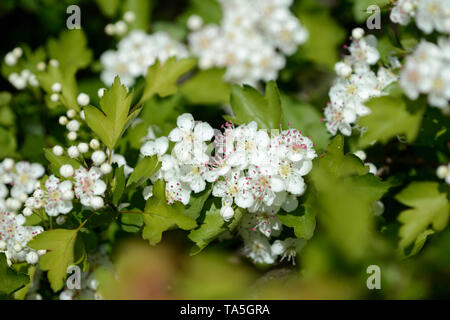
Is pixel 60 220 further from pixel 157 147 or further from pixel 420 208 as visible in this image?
pixel 420 208

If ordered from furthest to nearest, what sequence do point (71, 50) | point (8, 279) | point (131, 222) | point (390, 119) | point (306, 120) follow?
point (306, 120), point (71, 50), point (131, 222), point (8, 279), point (390, 119)

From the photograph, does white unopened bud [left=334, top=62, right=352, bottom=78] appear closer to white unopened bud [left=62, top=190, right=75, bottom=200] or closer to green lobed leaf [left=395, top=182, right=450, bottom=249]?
green lobed leaf [left=395, top=182, right=450, bottom=249]

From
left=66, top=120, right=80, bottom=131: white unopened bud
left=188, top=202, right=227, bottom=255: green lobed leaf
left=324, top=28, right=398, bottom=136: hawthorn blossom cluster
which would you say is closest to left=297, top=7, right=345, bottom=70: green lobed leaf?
left=324, top=28, right=398, bottom=136: hawthorn blossom cluster

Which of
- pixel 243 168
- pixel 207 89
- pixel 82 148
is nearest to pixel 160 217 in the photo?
pixel 243 168

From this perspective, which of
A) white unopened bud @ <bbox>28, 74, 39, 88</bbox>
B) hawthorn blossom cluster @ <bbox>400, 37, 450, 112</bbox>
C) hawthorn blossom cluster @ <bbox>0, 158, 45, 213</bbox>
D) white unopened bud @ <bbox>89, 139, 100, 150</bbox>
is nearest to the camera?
hawthorn blossom cluster @ <bbox>400, 37, 450, 112</bbox>

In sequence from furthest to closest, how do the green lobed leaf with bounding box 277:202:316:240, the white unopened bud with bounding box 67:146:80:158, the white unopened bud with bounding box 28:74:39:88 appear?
the white unopened bud with bounding box 28:74:39:88
the white unopened bud with bounding box 67:146:80:158
the green lobed leaf with bounding box 277:202:316:240

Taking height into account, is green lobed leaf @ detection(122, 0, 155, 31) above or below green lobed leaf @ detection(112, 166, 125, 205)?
above
